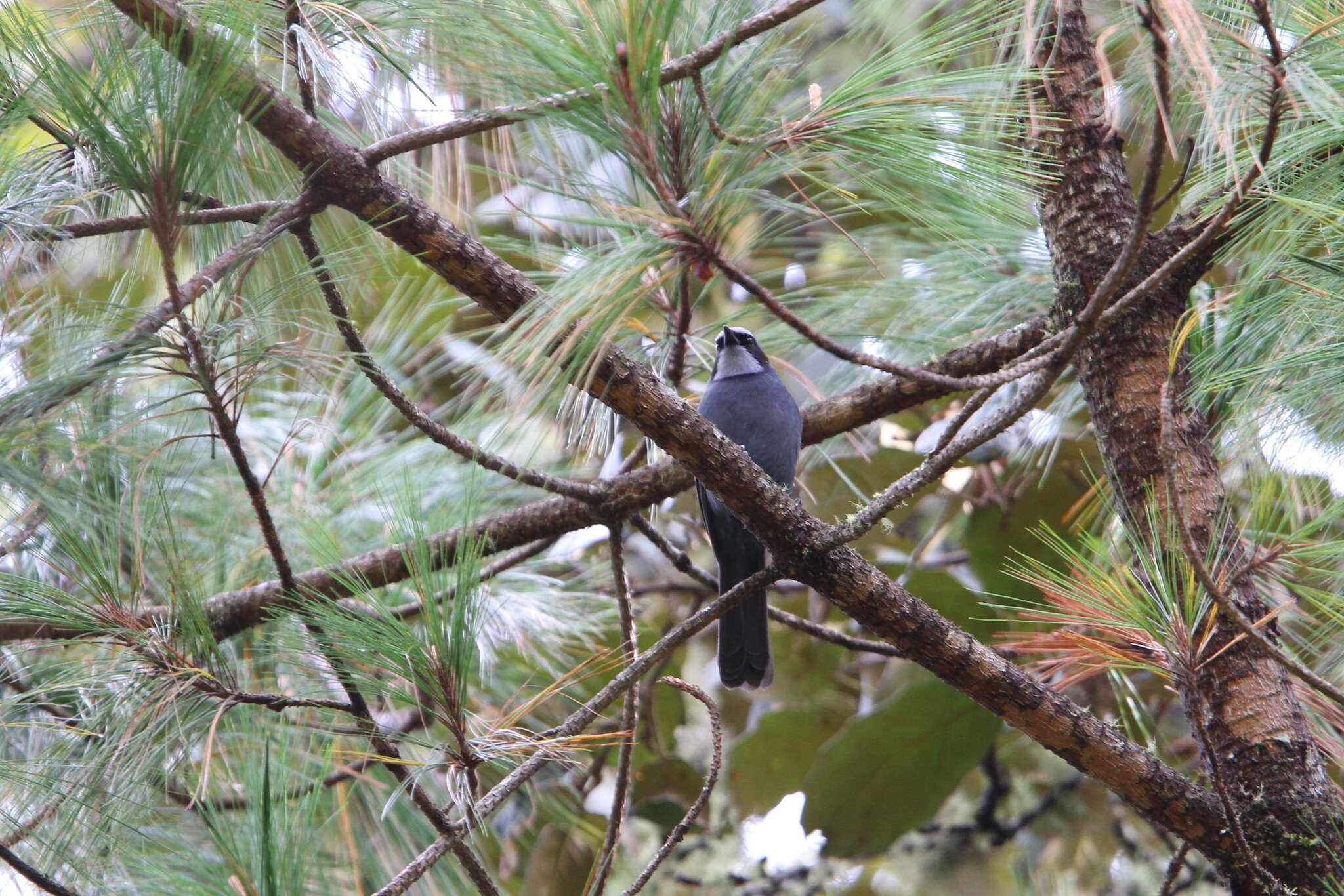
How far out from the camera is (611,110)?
112cm

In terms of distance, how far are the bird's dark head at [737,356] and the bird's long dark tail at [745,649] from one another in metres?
0.58

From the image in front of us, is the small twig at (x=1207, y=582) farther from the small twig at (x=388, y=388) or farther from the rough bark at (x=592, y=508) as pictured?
the small twig at (x=388, y=388)

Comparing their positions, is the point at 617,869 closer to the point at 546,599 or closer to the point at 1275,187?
the point at 546,599

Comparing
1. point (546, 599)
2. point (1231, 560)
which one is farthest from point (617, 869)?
point (1231, 560)

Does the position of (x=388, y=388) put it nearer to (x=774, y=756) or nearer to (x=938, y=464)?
(x=938, y=464)

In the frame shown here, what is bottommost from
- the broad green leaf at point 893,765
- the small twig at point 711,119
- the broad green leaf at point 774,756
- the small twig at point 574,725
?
the broad green leaf at point 774,756

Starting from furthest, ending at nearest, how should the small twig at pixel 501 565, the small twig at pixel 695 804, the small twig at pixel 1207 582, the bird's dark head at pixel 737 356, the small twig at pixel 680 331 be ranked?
the bird's dark head at pixel 737 356
the small twig at pixel 501 565
the small twig at pixel 680 331
the small twig at pixel 695 804
the small twig at pixel 1207 582

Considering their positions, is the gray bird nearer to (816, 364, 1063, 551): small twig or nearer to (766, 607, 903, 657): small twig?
(766, 607, 903, 657): small twig

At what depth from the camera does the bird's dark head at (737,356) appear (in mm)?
2484

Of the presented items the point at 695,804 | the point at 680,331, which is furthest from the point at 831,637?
the point at 680,331

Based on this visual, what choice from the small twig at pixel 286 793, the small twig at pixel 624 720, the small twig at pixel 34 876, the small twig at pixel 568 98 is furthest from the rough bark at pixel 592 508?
the small twig at pixel 568 98

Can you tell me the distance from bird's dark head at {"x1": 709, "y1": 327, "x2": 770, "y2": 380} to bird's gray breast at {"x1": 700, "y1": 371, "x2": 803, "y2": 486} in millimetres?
25

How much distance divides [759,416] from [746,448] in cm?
10

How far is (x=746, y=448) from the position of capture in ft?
8.92
